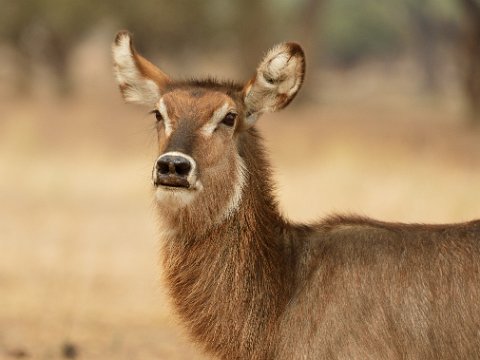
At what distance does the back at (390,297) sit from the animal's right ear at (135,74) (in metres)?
1.69

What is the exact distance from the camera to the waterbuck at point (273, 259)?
21.1ft

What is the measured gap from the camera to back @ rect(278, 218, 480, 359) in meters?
6.37

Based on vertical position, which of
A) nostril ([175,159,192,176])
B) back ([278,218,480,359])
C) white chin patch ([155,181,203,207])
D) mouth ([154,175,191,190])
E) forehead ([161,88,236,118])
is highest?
forehead ([161,88,236,118])

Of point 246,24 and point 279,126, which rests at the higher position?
point 246,24

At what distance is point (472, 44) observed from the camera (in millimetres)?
28609

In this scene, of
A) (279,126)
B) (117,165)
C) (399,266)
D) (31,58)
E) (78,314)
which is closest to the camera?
(399,266)

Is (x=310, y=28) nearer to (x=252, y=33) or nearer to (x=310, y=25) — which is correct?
(x=310, y=25)

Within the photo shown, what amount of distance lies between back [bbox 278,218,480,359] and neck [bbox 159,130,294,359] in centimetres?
19

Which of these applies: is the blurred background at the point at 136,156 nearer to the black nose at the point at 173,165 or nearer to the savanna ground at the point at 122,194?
the savanna ground at the point at 122,194

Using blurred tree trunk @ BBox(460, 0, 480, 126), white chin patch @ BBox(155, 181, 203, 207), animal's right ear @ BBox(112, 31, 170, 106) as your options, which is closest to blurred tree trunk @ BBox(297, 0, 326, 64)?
blurred tree trunk @ BBox(460, 0, 480, 126)

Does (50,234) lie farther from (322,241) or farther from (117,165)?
(322,241)

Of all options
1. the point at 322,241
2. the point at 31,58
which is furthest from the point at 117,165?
the point at 322,241

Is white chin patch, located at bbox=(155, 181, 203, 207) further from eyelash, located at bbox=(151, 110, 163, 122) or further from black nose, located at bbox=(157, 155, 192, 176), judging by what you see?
eyelash, located at bbox=(151, 110, 163, 122)

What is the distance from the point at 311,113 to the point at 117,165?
7.09 m
